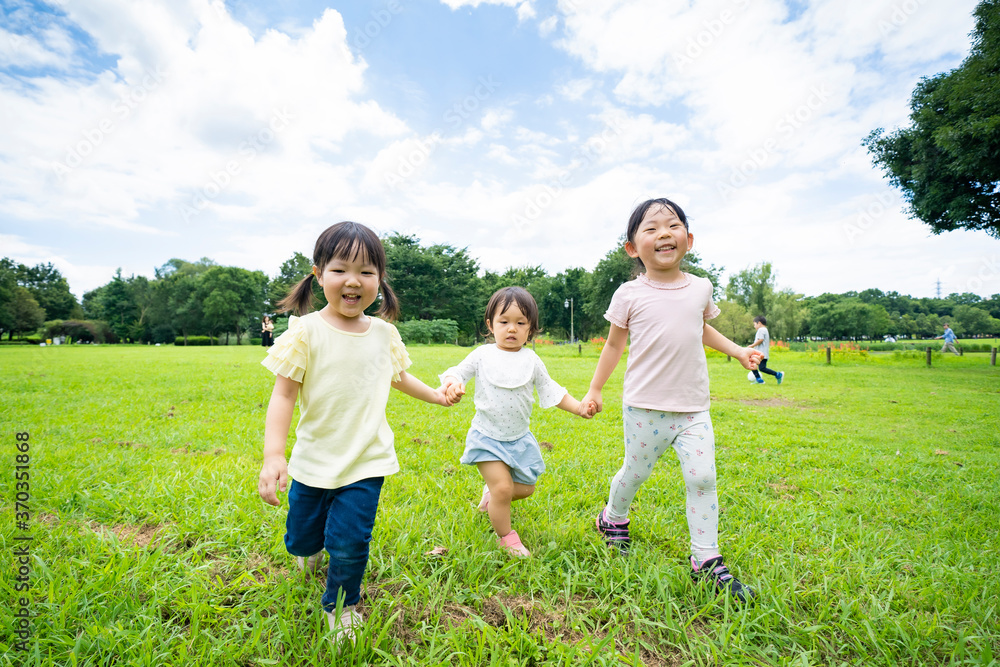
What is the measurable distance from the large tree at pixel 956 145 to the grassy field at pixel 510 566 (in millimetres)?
12250

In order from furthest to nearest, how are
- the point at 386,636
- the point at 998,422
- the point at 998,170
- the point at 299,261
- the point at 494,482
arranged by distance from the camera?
the point at 299,261 < the point at 998,170 < the point at 998,422 < the point at 494,482 < the point at 386,636

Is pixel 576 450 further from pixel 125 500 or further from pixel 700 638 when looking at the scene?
pixel 125 500

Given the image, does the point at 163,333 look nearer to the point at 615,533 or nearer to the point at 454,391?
the point at 454,391

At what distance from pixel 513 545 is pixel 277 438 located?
4.36ft

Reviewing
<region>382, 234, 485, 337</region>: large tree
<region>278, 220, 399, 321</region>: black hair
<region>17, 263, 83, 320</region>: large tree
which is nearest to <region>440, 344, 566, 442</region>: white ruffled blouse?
<region>278, 220, 399, 321</region>: black hair

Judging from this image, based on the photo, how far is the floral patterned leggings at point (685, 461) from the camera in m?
2.21

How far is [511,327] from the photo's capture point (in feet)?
8.32

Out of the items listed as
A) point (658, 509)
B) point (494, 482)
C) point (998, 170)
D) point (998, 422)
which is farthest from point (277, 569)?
point (998, 170)

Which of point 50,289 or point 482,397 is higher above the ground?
point 50,289

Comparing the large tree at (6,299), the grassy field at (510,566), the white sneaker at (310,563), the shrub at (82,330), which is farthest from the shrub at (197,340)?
A: the white sneaker at (310,563)

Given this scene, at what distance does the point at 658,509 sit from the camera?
2955mm

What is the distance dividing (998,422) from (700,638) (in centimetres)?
822

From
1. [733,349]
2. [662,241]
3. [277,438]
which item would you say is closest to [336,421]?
[277,438]

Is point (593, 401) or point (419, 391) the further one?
point (593, 401)
